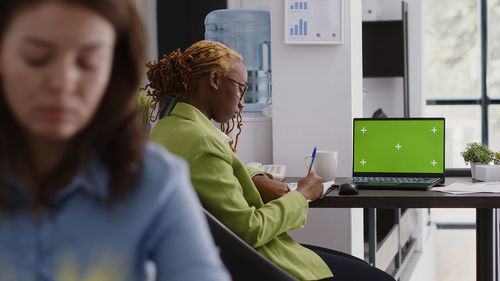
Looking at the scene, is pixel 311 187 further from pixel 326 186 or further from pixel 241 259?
pixel 241 259

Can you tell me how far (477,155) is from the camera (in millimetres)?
2281

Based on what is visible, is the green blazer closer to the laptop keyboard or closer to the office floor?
the laptop keyboard

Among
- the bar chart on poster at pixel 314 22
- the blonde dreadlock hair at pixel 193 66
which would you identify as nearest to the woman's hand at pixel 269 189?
the blonde dreadlock hair at pixel 193 66

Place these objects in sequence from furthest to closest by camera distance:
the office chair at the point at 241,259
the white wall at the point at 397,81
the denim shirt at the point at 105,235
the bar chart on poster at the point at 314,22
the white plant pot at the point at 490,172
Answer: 1. the white wall at the point at 397,81
2. the bar chart on poster at the point at 314,22
3. the white plant pot at the point at 490,172
4. the office chair at the point at 241,259
5. the denim shirt at the point at 105,235

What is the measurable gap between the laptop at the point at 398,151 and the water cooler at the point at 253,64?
0.57 m

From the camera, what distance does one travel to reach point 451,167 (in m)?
6.17

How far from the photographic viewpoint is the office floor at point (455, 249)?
457 centimetres

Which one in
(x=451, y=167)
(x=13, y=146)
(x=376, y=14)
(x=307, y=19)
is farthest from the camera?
(x=451, y=167)

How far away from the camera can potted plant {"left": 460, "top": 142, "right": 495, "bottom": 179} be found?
227 centimetres

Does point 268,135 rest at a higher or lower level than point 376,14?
lower

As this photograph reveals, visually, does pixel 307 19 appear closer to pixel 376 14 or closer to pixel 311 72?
pixel 311 72

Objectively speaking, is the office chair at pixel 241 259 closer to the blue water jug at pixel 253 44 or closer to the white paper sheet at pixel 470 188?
the white paper sheet at pixel 470 188

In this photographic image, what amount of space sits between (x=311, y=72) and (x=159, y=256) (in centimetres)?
212

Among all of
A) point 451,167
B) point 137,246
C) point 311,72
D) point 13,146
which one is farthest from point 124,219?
point 451,167
